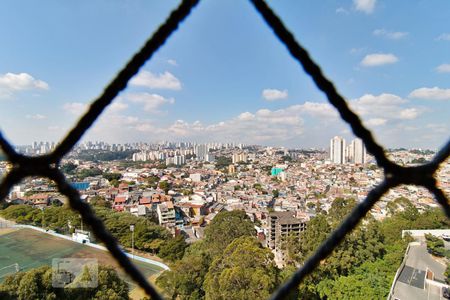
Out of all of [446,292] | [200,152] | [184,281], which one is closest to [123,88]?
[184,281]

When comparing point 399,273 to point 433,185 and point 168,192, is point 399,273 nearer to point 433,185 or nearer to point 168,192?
point 433,185

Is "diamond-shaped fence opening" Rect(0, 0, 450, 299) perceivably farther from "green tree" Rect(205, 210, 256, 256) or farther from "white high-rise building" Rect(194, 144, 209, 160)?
"white high-rise building" Rect(194, 144, 209, 160)

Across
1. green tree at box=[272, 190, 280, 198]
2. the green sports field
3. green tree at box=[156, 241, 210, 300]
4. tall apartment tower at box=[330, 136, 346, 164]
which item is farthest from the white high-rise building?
green tree at box=[156, 241, 210, 300]

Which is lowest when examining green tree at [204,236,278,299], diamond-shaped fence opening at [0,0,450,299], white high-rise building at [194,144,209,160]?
green tree at [204,236,278,299]

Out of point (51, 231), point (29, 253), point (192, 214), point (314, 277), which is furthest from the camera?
point (192, 214)

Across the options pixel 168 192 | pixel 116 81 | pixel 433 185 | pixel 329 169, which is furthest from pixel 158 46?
pixel 329 169

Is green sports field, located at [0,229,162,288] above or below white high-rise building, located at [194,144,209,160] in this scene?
below

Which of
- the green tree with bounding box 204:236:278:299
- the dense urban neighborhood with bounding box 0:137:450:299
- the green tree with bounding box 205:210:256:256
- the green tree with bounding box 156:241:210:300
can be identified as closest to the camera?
the green tree with bounding box 204:236:278:299
